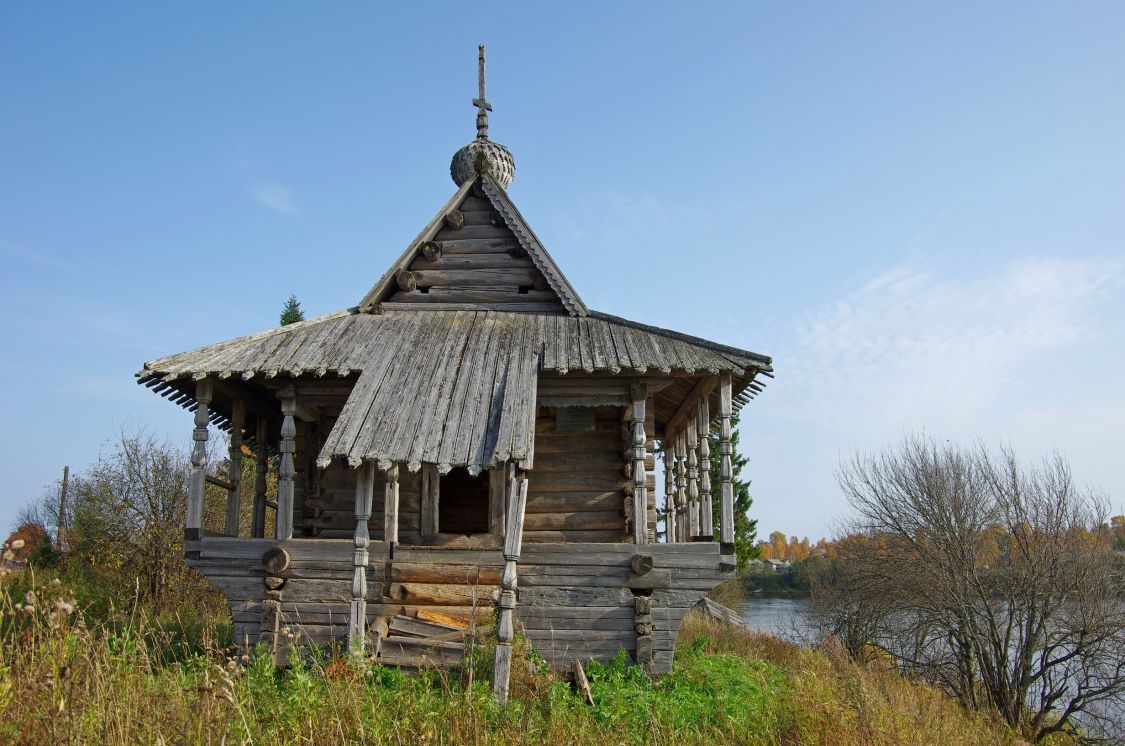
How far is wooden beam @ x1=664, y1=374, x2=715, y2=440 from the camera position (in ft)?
42.2

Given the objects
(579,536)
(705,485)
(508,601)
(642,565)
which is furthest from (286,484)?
(705,485)

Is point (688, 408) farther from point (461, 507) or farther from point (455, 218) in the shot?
point (455, 218)

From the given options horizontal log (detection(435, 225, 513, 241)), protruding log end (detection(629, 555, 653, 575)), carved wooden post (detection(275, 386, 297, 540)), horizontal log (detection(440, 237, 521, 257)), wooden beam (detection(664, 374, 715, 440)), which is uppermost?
horizontal log (detection(435, 225, 513, 241))

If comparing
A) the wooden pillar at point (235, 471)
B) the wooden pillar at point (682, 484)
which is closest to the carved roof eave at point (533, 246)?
the wooden pillar at point (682, 484)

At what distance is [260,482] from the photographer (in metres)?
15.5

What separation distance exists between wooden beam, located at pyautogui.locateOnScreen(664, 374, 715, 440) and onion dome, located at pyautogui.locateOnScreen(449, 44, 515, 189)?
6029mm

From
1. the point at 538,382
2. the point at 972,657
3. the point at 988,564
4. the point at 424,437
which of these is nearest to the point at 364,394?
the point at 424,437

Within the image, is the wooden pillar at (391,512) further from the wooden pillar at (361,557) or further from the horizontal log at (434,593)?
the wooden pillar at (361,557)

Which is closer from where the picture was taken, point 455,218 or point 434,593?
point 434,593

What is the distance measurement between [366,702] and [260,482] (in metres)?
9.99

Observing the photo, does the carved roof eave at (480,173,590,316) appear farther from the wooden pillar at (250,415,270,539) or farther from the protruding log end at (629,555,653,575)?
the wooden pillar at (250,415,270,539)

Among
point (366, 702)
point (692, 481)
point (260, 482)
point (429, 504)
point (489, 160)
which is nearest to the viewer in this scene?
point (366, 702)

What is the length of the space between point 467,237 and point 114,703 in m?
11.5

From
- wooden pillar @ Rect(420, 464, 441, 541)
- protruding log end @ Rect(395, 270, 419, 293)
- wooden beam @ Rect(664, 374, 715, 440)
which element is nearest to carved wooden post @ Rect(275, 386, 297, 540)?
wooden pillar @ Rect(420, 464, 441, 541)
